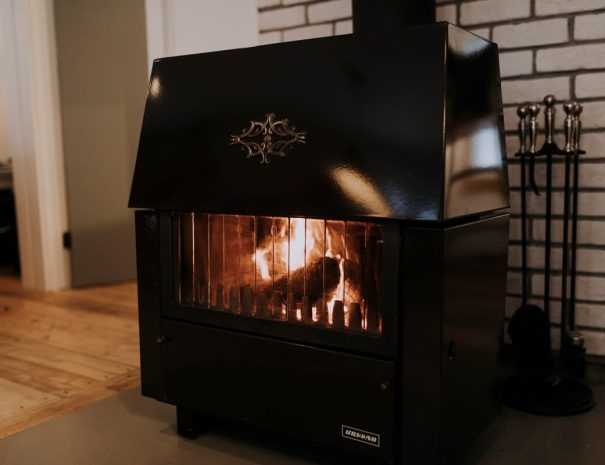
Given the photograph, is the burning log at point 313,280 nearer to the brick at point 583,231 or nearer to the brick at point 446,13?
the brick at point 583,231

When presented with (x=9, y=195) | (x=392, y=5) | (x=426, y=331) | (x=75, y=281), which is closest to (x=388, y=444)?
(x=426, y=331)

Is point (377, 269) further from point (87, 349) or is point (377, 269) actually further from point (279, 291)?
point (87, 349)

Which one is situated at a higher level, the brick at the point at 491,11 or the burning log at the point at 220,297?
the brick at the point at 491,11

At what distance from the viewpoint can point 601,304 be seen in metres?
1.71

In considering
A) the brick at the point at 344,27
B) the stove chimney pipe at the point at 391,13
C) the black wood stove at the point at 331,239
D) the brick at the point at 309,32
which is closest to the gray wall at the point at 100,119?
the brick at the point at 309,32

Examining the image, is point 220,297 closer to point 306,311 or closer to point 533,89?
point 306,311

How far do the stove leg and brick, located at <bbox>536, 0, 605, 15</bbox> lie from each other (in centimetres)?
135

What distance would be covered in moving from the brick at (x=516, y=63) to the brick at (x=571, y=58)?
0.03 metres

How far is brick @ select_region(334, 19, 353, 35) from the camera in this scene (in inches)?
76.6

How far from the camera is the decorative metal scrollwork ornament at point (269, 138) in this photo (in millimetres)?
1248

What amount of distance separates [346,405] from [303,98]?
1.98 ft

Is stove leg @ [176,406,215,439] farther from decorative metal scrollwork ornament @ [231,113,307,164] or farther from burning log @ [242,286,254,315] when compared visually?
decorative metal scrollwork ornament @ [231,113,307,164]

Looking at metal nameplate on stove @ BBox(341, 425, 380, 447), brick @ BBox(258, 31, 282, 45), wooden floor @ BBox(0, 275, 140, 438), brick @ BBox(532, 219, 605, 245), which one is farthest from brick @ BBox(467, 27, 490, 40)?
wooden floor @ BBox(0, 275, 140, 438)

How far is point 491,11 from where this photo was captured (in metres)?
1.74
